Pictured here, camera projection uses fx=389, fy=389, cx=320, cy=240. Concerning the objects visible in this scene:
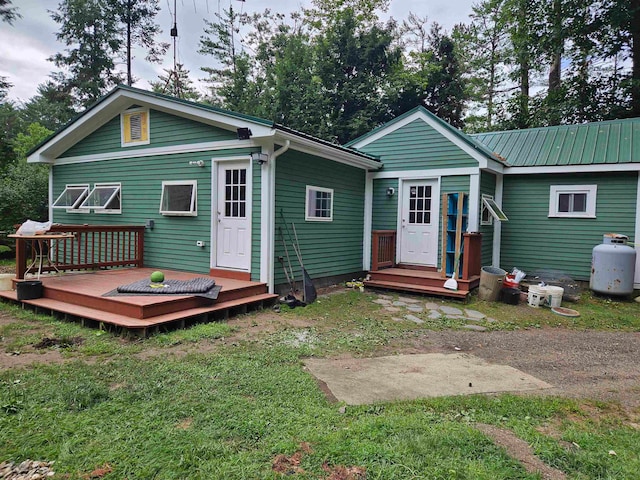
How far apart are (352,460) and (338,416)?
49 centimetres

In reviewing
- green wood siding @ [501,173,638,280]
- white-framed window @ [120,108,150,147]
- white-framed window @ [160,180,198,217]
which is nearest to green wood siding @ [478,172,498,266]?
green wood siding @ [501,173,638,280]

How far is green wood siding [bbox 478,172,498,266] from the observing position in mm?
7984

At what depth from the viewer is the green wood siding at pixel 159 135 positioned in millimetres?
6779

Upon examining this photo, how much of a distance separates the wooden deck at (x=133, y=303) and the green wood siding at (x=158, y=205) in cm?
83

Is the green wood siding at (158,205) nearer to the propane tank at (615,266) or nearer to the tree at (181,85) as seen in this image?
the propane tank at (615,266)

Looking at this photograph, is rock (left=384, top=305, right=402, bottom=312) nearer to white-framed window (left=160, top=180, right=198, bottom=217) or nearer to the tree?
white-framed window (left=160, top=180, right=198, bottom=217)

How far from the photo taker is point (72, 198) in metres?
9.02

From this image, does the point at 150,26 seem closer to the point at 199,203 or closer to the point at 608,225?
the point at 199,203

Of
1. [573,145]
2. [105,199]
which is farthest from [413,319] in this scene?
[105,199]

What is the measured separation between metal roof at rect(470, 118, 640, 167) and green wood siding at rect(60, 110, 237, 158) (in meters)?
6.25

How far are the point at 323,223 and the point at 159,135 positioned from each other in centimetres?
357

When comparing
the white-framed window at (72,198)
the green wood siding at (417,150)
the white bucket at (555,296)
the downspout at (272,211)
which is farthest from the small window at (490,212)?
the white-framed window at (72,198)

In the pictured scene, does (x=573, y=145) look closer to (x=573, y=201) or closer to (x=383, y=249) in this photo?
(x=573, y=201)

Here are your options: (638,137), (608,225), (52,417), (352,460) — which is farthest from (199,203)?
(638,137)
